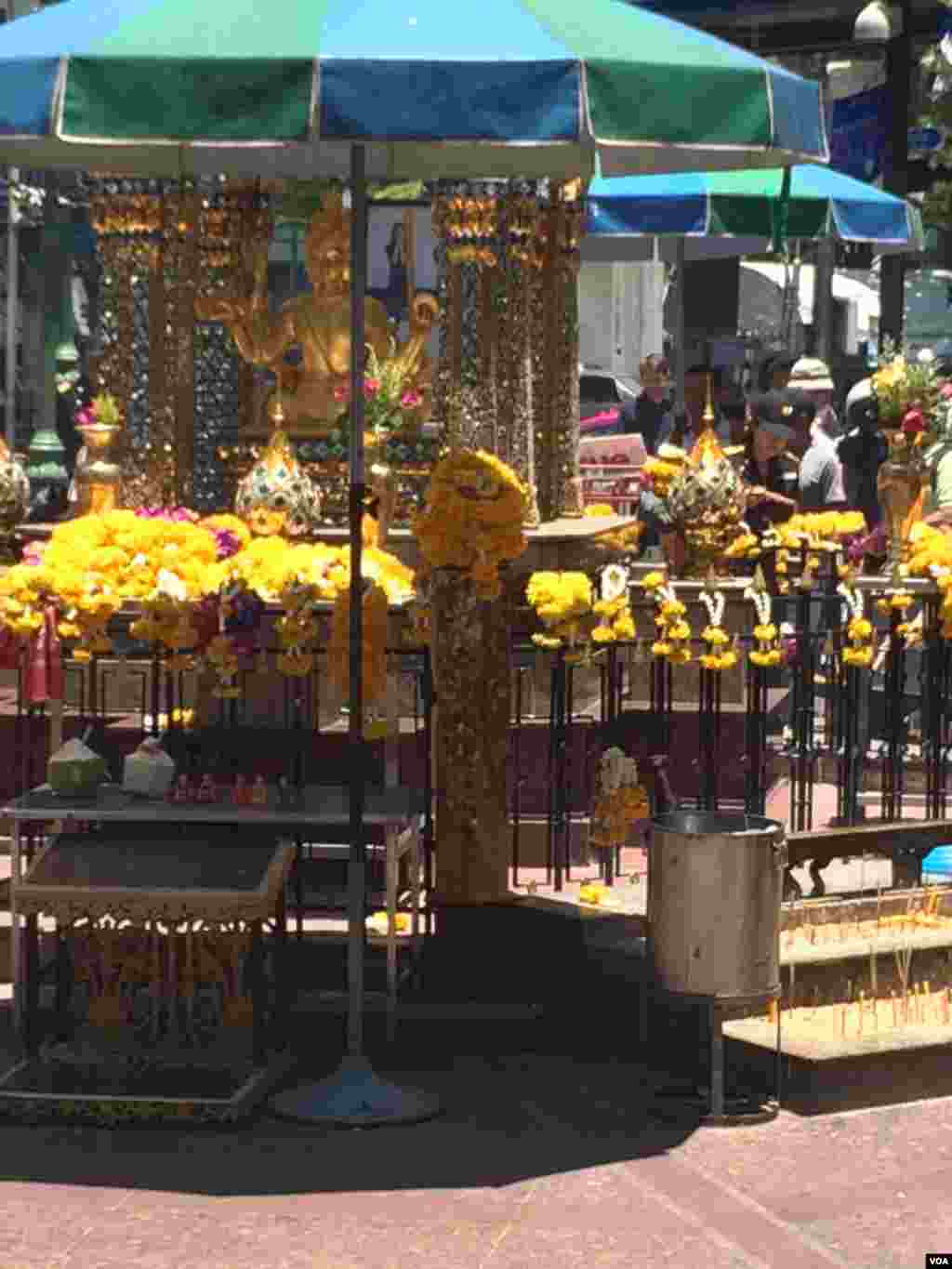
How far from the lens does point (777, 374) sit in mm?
Answer: 20234

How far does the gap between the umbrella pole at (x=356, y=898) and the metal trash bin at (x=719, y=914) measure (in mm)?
865

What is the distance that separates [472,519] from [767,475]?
7.55 m

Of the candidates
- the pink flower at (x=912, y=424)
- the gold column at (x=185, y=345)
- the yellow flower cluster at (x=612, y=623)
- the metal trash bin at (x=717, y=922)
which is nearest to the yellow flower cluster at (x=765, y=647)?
the yellow flower cluster at (x=612, y=623)

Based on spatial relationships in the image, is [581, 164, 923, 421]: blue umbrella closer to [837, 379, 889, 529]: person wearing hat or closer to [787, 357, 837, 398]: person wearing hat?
[837, 379, 889, 529]: person wearing hat

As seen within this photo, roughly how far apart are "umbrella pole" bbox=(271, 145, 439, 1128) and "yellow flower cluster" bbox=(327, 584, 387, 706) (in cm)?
85

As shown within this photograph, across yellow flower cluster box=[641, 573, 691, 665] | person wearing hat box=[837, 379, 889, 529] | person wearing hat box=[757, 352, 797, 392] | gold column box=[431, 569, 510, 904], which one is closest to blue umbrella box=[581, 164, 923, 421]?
person wearing hat box=[837, 379, 889, 529]

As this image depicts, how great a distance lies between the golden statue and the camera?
47.5 feet

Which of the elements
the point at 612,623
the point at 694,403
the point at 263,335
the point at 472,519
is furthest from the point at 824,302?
the point at 472,519

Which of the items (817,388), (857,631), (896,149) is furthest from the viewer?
(896,149)

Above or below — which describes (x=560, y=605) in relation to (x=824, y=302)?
below

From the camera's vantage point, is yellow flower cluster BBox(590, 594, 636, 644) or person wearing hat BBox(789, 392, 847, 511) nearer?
yellow flower cluster BBox(590, 594, 636, 644)

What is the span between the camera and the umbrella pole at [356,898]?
8.48 m

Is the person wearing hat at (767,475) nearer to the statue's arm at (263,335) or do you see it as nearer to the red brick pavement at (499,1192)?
the statue's arm at (263,335)

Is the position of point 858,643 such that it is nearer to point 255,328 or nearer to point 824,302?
point 255,328
